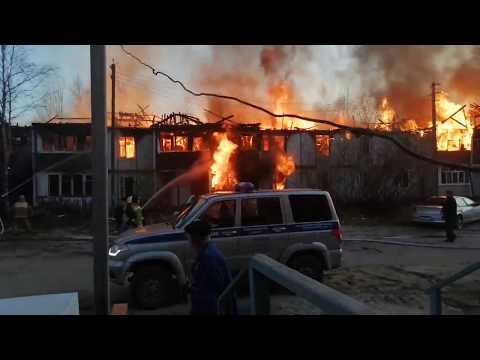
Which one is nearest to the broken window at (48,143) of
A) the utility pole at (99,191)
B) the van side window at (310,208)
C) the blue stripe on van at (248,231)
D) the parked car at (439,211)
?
the parked car at (439,211)

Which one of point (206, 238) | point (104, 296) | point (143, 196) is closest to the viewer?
point (206, 238)

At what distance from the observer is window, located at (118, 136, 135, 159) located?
3094 cm

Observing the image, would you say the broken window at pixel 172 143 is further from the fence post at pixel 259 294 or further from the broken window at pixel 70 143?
the fence post at pixel 259 294

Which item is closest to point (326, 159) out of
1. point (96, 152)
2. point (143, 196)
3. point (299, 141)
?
point (299, 141)

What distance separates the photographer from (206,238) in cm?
409

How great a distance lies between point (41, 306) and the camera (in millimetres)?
4215

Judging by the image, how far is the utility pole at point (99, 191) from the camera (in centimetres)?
517

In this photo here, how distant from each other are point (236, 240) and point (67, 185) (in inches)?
1013

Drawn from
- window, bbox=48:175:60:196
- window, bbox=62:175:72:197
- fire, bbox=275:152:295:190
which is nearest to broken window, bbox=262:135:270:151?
fire, bbox=275:152:295:190

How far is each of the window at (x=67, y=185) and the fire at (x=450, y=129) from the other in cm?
2337

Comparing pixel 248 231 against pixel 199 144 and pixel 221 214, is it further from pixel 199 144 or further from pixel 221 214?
pixel 199 144
